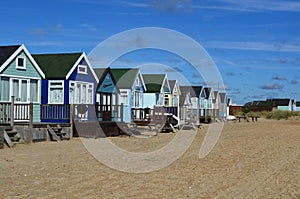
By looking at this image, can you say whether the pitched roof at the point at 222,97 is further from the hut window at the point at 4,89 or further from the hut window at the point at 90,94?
the hut window at the point at 4,89

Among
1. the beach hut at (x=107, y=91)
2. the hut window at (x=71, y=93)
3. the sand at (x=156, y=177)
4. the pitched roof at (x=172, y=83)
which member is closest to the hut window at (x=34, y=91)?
the hut window at (x=71, y=93)

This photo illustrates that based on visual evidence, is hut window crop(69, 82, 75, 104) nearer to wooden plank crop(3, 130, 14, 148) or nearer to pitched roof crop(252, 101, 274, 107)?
wooden plank crop(3, 130, 14, 148)

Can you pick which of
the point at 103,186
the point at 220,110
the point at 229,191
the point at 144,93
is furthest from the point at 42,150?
the point at 220,110

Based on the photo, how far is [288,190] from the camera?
1105 cm

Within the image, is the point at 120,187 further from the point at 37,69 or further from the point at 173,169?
the point at 37,69

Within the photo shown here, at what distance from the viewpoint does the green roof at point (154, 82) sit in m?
48.6

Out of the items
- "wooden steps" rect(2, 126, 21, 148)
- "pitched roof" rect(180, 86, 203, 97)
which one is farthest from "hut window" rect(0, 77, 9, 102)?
"pitched roof" rect(180, 86, 203, 97)

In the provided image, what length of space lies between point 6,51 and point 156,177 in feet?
55.0

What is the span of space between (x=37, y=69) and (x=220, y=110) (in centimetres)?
4969

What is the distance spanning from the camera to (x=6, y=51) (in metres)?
26.9

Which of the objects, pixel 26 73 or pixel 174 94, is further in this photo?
pixel 174 94

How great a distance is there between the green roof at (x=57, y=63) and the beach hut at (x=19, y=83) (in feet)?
3.99

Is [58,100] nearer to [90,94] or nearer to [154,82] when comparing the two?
[90,94]

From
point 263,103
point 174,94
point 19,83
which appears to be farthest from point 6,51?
point 263,103
